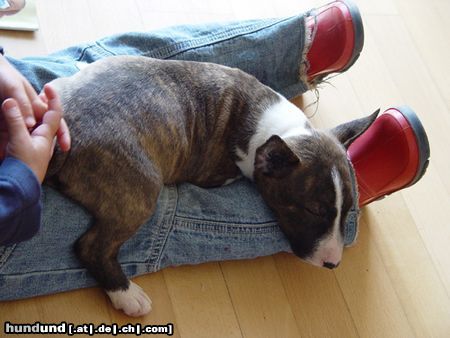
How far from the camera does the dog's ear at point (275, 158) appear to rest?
1.75 m

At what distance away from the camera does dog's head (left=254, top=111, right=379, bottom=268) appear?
1815 millimetres

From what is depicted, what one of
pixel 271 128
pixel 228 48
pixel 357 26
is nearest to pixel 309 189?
pixel 271 128

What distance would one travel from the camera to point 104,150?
62.5 inches

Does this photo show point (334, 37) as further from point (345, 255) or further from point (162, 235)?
point (162, 235)

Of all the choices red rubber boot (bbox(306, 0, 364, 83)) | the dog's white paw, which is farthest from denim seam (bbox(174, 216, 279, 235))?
red rubber boot (bbox(306, 0, 364, 83))

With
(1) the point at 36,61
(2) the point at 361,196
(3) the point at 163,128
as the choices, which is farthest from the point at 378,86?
(1) the point at 36,61

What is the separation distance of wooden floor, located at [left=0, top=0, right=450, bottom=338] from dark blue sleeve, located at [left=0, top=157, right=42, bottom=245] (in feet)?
1.37

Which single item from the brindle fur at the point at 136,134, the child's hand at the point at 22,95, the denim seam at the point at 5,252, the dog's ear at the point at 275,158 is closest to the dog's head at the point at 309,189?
the dog's ear at the point at 275,158

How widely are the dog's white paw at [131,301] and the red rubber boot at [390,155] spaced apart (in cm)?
91

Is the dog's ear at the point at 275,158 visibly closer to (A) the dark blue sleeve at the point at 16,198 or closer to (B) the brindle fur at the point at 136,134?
(B) the brindle fur at the point at 136,134

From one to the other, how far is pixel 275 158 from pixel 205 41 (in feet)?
2.22

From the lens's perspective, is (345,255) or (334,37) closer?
(345,255)

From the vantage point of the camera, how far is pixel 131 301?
177 centimetres

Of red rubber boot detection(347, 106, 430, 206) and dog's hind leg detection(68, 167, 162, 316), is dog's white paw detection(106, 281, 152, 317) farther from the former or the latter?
red rubber boot detection(347, 106, 430, 206)
